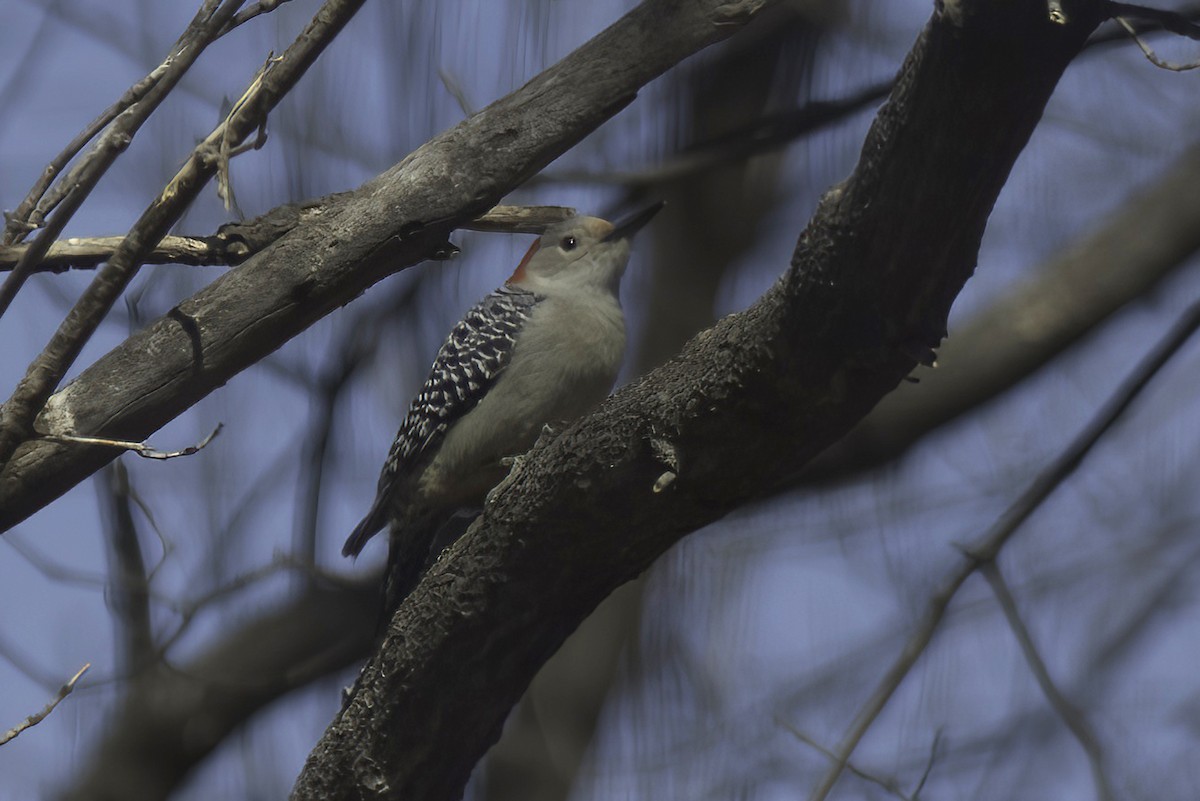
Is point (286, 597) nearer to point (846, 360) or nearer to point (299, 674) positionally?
point (299, 674)

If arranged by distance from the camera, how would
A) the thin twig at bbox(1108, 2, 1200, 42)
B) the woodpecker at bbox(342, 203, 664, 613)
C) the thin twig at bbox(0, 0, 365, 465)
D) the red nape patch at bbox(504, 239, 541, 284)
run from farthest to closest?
1. the red nape patch at bbox(504, 239, 541, 284)
2. the woodpecker at bbox(342, 203, 664, 613)
3. the thin twig at bbox(0, 0, 365, 465)
4. the thin twig at bbox(1108, 2, 1200, 42)

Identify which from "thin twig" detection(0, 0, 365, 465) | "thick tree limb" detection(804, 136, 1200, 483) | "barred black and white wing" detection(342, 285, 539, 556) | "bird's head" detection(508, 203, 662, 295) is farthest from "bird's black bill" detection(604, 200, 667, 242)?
"thin twig" detection(0, 0, 365, 465)

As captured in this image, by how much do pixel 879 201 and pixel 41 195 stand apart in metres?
2.16

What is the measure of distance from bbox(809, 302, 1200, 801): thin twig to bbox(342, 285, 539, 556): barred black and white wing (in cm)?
203

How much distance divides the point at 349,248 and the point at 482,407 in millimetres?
1699

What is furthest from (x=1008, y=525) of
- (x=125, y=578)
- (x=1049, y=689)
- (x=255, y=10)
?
(x=125, y=578)

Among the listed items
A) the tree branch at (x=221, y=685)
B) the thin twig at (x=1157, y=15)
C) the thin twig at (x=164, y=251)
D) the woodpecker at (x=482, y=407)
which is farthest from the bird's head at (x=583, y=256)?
the thin twig at (x=1157, y=15)

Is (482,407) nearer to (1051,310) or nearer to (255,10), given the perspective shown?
(255,10)

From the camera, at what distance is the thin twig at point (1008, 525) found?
13.9 ft

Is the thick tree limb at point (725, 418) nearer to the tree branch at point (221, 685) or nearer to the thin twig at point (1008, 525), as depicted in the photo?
the thin twig at point (1008, 525)

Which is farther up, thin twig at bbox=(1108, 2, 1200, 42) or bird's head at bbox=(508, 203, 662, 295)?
bird's head at bbox=(508, 203, 662, 295)

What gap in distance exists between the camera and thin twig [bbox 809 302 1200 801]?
4.24 metres

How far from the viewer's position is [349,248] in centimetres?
360

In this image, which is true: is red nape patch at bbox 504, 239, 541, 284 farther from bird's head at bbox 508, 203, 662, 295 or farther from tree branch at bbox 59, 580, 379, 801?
tree branch at bbox 59, 580, 379, 801
